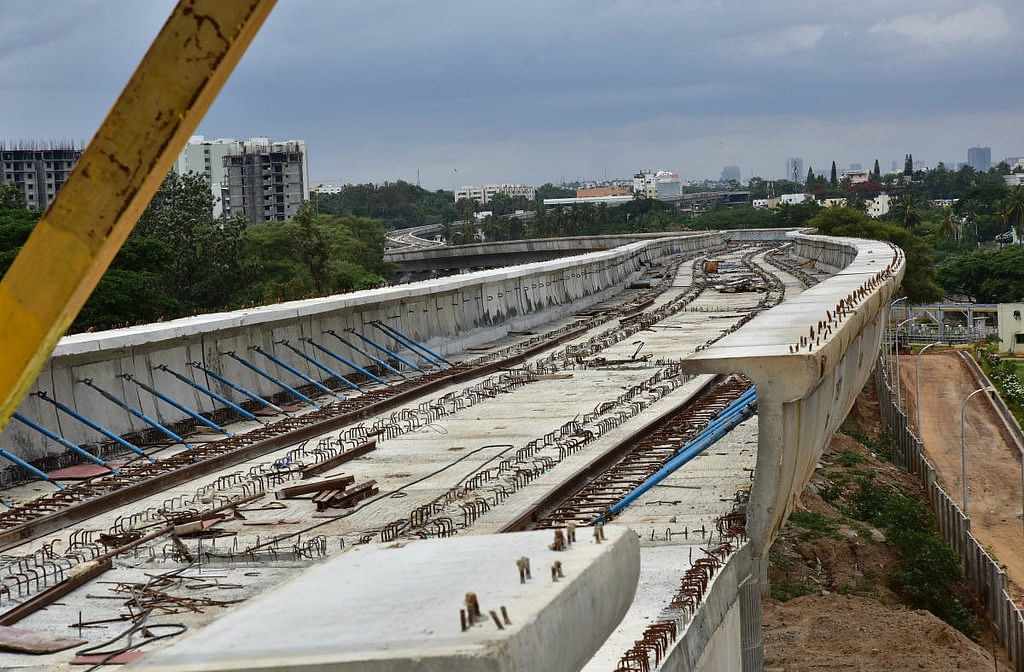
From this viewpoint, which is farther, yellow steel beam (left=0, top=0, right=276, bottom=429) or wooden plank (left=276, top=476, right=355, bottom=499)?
wooden plank (left=276, top=476, right=355, bottom=499)

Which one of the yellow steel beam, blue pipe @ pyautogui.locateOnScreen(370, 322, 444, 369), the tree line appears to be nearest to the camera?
the yellow steel beam

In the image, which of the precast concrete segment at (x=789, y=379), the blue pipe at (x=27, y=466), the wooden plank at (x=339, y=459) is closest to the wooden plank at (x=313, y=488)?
the wooden plank at (x=339, y=459)

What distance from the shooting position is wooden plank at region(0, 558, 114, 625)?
34.2ft

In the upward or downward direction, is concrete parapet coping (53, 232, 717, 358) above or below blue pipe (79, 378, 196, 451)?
above

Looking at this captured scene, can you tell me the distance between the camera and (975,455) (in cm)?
4625

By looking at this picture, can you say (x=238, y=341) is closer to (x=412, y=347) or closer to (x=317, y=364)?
(x=317, y=364)

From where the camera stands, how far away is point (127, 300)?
145ft

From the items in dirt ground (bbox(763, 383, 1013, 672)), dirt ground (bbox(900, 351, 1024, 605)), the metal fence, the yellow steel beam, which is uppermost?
the yellow steel beam

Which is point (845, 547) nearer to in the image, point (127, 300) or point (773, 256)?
point (127, 300)

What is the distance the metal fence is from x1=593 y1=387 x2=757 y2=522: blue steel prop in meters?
5.92

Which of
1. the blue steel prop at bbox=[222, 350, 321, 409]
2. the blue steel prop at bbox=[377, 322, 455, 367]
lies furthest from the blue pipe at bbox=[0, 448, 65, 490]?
the blue steel prop at bbox=[377, 322, 455, 367]

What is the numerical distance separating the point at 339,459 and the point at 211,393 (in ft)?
10.8

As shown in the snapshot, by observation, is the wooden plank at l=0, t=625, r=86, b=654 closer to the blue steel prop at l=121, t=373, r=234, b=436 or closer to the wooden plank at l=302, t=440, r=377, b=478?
the wooden plank at l=302, t=440, r=377, b=478

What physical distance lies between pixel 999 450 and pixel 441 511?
1507 inches
